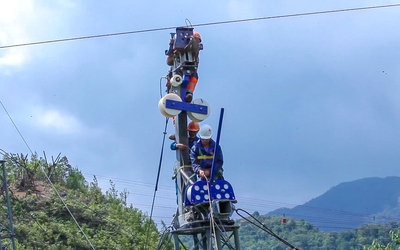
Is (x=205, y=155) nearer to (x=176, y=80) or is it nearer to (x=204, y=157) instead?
(x=204, y=157)

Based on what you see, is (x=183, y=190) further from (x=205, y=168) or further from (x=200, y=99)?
(x=200, y=99)

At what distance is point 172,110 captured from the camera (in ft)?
36.3

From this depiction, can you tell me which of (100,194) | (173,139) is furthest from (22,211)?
(173,139)

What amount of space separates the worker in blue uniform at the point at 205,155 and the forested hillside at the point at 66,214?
1494 cm

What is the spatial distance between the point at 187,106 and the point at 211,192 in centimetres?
172

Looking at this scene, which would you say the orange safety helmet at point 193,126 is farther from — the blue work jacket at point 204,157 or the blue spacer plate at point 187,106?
the blue work jacket at point 204,157

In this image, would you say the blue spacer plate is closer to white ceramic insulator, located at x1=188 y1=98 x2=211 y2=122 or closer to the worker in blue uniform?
white ceramic insulator, located at x1=188 y1=98 x2=211 y2=122

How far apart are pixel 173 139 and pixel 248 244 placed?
55730 mm

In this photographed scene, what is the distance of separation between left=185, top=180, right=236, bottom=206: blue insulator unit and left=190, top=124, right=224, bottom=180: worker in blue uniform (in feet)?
0.78

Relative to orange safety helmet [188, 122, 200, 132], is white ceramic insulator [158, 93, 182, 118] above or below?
above

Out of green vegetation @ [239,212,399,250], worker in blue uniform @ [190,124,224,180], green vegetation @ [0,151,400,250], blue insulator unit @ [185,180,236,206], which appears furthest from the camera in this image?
green vegetation @ [239,212,399,250]

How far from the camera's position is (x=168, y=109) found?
11.0 metres

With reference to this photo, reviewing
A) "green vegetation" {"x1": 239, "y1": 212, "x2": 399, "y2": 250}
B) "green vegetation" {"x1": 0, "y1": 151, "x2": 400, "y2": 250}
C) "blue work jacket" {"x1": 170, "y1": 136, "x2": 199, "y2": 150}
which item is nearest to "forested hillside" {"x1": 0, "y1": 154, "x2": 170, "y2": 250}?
"green vegetation" {"x1": 0, "y1": 151, "x2": 400, "y2": 250}

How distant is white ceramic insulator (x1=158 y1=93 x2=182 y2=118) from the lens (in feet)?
36.1
